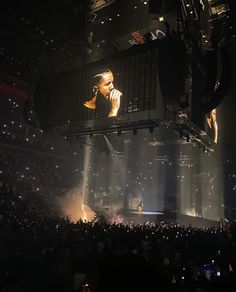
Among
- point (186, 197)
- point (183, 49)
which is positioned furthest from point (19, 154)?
point (186, 197)

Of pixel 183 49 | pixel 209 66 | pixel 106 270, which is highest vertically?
pixel 183 49

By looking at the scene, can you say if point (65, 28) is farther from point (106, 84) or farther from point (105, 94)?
point (105, 94)

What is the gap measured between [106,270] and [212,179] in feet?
141

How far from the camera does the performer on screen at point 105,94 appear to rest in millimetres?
7720

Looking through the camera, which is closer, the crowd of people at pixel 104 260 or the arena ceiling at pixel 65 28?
the crowd of people at pixel 104 260

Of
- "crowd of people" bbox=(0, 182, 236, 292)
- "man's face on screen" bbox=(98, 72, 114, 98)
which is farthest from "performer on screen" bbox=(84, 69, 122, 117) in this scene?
"crowd of people" bbox=(0, 182, 236, 292)

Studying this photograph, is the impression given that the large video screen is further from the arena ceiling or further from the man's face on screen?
the arena ceiling

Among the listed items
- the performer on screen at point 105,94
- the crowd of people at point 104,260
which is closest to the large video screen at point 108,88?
the performer on screen at point 105,94

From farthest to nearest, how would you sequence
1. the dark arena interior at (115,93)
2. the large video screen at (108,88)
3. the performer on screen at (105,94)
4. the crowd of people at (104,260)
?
the performer on screen at (105,94)
the large video screen at (108,88)
the dark arena interior at (115,93)
the crowd of people at (104,260)

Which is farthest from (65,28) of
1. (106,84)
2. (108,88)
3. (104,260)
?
(104,260)

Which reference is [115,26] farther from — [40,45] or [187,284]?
[187,284]

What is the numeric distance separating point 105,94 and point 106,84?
0.29 meters

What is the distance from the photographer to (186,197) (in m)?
40.4

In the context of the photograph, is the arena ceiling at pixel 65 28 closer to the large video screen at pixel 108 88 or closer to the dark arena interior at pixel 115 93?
the dark arena interior at pixel 115 93
